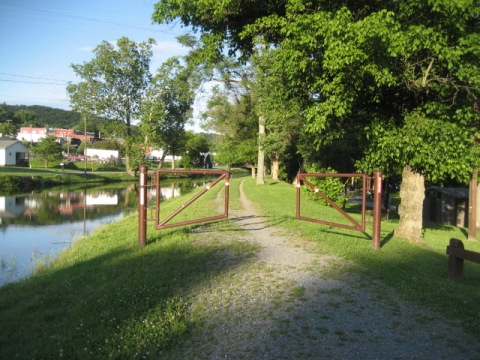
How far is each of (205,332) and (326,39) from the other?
18.0ft

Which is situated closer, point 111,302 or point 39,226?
point 111,302

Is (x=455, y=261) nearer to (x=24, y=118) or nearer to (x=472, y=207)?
(x=472, y=207)

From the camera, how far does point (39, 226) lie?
1836 cm

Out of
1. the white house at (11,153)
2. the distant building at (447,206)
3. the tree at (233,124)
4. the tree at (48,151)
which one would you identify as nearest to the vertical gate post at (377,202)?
the distant building at (447,206)

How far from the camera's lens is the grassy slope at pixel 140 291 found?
471 cm

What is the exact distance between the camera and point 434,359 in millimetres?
4094

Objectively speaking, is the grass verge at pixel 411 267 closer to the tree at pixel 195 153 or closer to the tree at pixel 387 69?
the tree at pixel 387 69

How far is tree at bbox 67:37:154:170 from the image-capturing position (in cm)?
5969

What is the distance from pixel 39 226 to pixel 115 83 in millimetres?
46234

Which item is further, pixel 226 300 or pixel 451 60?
pixel 451 60

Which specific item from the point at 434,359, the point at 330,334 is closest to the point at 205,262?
the point at 330,334

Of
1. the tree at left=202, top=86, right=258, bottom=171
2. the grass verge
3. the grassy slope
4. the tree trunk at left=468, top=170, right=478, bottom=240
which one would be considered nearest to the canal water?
the grassy slope

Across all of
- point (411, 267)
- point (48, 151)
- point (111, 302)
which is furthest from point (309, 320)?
point (48, 151)

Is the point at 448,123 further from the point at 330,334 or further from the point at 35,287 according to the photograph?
the point at 35,287
